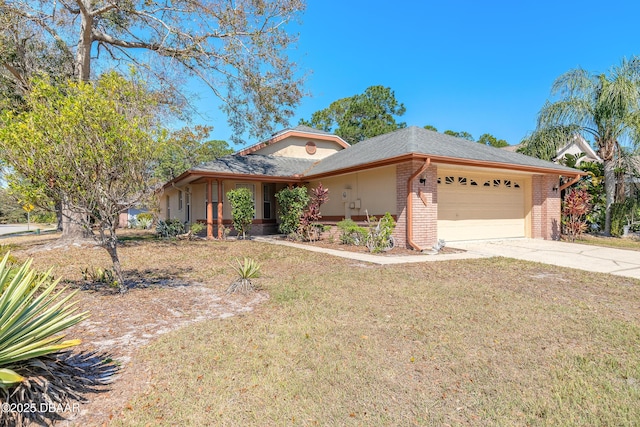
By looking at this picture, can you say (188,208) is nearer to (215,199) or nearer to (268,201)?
(215,199)

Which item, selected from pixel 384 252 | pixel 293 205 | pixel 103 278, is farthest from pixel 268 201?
pixel 103 278

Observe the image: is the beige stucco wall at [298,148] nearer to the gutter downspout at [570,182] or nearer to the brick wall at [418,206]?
the brick wall at [418,206]

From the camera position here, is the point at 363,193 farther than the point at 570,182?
No

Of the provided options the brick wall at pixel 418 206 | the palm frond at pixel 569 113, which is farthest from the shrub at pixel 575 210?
the brick wall at pixel 418 206

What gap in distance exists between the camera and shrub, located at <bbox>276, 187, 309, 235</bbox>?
13.3m

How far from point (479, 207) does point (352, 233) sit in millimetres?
5149

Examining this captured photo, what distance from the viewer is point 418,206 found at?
10.6 meters

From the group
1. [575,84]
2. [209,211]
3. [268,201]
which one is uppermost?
[575,84]

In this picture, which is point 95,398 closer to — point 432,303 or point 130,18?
point 432,303

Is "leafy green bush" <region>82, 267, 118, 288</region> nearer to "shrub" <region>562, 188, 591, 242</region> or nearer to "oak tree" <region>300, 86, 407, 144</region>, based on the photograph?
"shrub" <region>562, 188, 591, 242</region>

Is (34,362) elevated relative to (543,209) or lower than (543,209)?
lower

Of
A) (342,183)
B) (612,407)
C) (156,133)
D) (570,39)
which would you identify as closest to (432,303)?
(612,407)

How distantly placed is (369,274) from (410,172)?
4666 millimetres

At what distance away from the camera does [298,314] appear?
182 inches
